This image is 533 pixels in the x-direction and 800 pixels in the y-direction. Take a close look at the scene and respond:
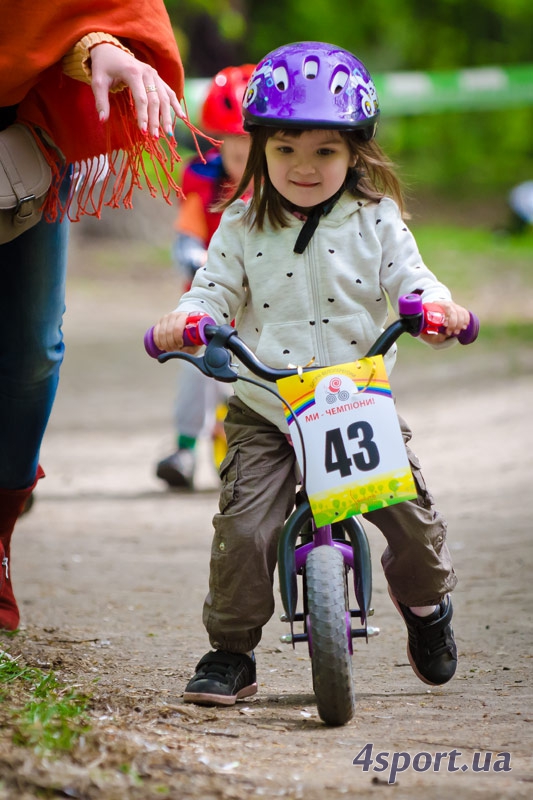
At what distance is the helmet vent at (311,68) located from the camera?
2959 mm

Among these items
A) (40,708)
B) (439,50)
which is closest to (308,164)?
(40,708)

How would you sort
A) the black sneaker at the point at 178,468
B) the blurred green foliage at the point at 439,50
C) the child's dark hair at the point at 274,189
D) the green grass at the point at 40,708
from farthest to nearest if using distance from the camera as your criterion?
the blurred green foliage at the point at 439,50
the black sneaker at the point at 178,468
the child's dark hair at the point at 274,189
the green grass at the point at 40,708

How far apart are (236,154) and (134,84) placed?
8.06 feet

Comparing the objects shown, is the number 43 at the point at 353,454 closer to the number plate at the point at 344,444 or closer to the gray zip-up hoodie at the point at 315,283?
the number plate at the point at 344,444

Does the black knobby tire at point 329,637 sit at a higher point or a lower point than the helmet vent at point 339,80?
lower

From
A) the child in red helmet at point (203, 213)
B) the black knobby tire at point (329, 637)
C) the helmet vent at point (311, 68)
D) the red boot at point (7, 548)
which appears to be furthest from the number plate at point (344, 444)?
the child in red helmet at point (203, 213)

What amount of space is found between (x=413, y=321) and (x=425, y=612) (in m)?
0.82

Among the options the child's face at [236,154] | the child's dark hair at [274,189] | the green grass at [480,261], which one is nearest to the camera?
the child's dark hair at [274,189]

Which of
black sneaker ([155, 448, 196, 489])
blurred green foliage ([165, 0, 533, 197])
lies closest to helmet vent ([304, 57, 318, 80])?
black sneaker ([155, 448, 196, 489])

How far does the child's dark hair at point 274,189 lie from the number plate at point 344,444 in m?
0.47

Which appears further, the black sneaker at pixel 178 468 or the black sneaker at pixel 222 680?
the black sneaker at pixel 178 468

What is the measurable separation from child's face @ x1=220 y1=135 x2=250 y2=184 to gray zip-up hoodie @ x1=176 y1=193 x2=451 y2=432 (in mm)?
2165

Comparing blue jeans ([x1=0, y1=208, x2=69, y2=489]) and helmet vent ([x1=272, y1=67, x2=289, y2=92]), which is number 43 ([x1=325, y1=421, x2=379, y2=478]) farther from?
blue jeans ([x1=0, y1=208, x2=69, y2=489])

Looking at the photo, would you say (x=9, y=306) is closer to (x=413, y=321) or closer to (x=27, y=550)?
(x=413, y=321)
